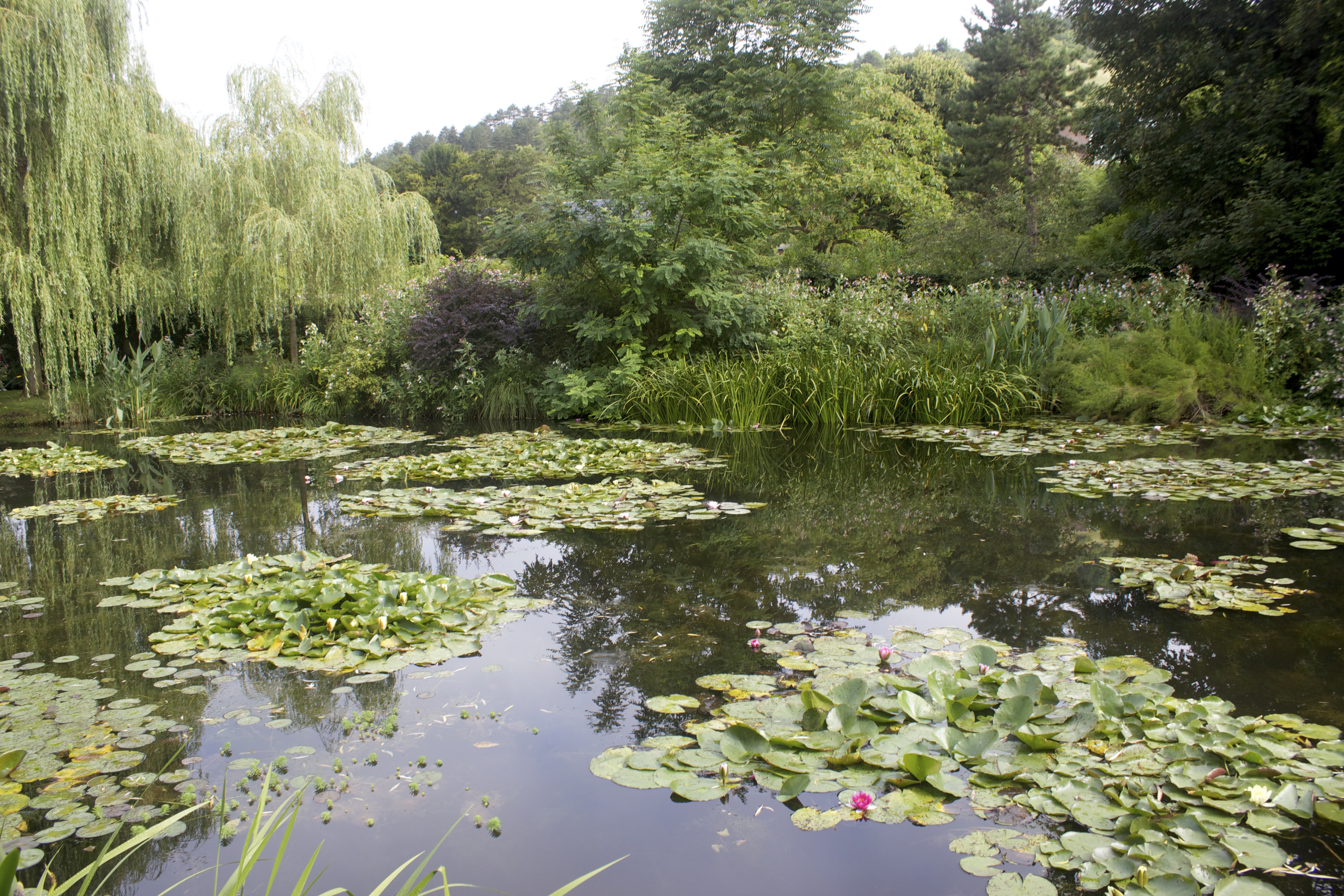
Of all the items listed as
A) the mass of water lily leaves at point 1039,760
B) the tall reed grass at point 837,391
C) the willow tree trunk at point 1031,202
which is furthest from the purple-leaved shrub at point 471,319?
the willow tree trunk at point 1031,202

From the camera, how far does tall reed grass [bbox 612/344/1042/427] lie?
848 centimetres

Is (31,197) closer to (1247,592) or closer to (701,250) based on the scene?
(701,250)

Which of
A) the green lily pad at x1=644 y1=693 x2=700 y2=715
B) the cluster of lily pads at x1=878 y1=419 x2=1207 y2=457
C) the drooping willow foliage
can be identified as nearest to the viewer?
the green lily pad at x1=644 y1=693 x2=700 y2=715

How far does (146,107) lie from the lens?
10578 mm

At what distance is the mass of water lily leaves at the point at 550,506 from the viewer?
4441 mm

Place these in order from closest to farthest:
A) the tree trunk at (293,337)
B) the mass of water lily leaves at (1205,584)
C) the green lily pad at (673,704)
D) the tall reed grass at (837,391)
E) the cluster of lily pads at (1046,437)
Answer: the green lily pad at (673,704)
the mass of water lily leaves at (1205,584)
the cluster of lily pads at (1046,437)
the tall reed grass at (837,391)
the tree trunk at (293,337)

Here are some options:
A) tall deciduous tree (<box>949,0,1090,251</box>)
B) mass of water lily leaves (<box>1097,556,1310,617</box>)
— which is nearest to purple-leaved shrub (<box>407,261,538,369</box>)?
mass of water lily leaves (<box>1097,556,1310,617</box>)

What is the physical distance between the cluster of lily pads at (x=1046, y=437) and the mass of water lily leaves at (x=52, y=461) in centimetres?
727

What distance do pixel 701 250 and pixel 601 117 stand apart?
5.03 meters

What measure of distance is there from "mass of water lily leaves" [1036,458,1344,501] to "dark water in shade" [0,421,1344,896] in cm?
17

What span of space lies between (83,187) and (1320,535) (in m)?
11.9

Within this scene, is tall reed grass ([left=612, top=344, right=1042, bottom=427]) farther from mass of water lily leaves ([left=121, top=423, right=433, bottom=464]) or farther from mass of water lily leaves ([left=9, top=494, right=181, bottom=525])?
mass of water lily leaves ([left=9, top=494, right=181, bottom=525])

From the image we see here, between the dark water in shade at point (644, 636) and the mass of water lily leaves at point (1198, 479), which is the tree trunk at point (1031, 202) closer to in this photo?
the mass of water lily leaves at point (1198, 479)

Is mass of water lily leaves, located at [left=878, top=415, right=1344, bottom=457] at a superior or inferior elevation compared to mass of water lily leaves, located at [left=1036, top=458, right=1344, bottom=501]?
superior
